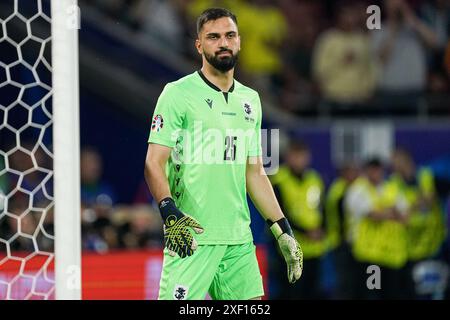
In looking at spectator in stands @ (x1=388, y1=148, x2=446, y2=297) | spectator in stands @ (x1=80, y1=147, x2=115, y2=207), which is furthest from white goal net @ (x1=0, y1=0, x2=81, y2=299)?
spectator in stands @ (x1=388, y1=148, x2=446, y2=297)

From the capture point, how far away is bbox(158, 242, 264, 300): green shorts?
5.69 meters

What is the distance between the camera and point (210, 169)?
226 inches

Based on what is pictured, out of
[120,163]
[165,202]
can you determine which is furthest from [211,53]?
[120,163]

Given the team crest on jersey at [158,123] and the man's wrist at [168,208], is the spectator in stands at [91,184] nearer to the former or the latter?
the team crest on jersey at [158,123]

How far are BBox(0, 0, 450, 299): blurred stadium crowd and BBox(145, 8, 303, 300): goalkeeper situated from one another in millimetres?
3211

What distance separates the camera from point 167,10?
469 inches

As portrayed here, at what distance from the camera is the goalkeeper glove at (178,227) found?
5.50m

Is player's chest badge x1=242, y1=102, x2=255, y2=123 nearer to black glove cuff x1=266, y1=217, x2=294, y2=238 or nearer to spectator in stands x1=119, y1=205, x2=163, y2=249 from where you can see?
black glove cuff x1=266, y1=217, x2=294, y2=238

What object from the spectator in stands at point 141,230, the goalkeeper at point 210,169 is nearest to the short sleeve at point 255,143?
the goalkeeper at point 210,169

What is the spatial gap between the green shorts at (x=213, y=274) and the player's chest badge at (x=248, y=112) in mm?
619

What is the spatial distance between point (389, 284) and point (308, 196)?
1.09 m

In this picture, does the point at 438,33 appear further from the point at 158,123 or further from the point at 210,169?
the point at 158,123

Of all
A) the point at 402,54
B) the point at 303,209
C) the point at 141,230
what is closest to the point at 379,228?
the point at 303,209
